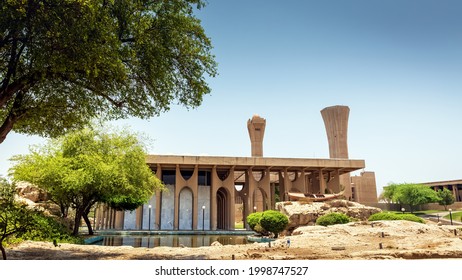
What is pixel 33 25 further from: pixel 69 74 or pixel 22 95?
pixel 22 95

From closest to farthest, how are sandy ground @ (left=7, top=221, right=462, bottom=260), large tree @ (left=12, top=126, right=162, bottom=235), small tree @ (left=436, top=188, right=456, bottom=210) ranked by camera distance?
sandy ground @ (left=7, top=221, right=462, bottom=260) → large tree @ (left=12, top=126, right=162, bottom=235) → small tree @ (left=436, top=188, right=456, bottom=210)

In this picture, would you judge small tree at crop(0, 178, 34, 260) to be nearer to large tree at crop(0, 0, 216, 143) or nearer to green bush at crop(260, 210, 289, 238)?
large tree at crop(0, 0, 216, 143)

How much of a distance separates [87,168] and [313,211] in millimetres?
17182

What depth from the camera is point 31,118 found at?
11.4m

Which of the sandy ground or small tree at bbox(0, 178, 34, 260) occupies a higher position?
small tree at bbox(0, 178, 34, 260)

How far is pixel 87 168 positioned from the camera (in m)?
19.0

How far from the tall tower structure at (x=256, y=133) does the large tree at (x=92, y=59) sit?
4478 centimetres

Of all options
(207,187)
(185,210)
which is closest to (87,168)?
(185,210)

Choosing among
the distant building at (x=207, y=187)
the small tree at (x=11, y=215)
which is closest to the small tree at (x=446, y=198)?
the distant building at (x=207, y=187)

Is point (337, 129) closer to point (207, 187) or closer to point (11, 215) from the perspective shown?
point (207, 187)

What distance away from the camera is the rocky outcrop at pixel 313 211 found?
2653cm

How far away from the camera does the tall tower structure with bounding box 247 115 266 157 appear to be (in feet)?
188

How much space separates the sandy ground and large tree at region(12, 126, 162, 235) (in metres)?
4.46

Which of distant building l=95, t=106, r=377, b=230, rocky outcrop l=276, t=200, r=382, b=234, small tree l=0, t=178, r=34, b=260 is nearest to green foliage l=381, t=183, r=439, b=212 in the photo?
distant building l=95, t=106, r=377, b=230
